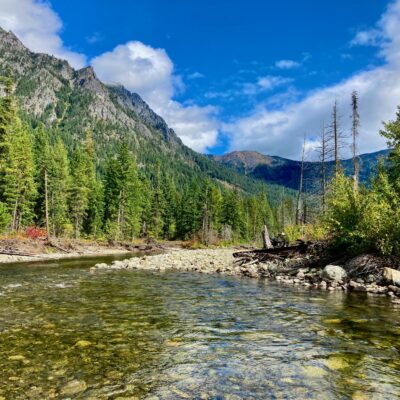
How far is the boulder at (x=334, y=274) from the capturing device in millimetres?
15516

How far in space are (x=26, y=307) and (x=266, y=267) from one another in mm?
12788

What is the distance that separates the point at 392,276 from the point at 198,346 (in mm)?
9622

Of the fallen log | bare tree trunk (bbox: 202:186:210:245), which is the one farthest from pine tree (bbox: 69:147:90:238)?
the fallen log

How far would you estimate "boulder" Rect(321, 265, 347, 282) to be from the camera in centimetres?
1552

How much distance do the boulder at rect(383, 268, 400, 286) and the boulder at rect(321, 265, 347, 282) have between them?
5.83 feet

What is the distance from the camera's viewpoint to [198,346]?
7488 millimetres

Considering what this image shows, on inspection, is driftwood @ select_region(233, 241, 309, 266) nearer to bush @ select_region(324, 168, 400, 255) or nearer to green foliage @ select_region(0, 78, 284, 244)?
bush @ select_region(324, 168, 400, 255)

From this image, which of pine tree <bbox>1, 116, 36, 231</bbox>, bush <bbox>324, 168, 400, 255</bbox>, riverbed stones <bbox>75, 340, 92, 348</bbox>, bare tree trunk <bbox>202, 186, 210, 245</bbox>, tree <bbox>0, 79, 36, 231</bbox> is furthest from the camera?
bare tree trunk <bbox>202, 186, 210, 245</bbox>

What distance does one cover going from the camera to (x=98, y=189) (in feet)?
240

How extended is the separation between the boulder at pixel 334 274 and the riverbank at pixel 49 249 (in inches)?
897

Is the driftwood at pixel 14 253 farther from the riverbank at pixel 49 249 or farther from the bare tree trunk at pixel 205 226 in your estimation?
the bare tree trunk at pixel 205 226

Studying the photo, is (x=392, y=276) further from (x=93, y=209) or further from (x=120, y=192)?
(x=93, y=209)

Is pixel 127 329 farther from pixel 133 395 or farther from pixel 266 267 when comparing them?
pixel 266 267

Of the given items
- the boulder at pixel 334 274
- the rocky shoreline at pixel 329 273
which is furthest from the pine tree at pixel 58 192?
the boulder at pixel 334 274
